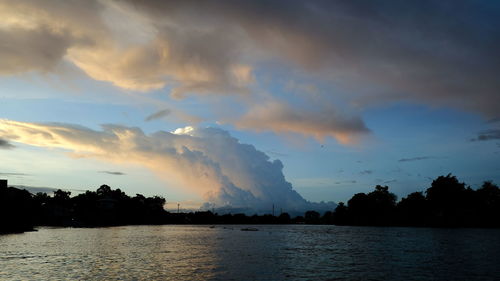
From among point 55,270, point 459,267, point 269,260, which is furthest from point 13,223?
point 459,267

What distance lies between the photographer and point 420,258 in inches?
2810

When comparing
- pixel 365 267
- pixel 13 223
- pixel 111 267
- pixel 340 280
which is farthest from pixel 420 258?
pixel 13 223

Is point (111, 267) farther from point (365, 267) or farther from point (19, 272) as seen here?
point (365, 267)

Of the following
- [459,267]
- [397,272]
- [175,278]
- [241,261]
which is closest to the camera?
[175,278]

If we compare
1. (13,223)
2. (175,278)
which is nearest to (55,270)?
(175,278)

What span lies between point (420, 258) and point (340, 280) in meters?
32.7

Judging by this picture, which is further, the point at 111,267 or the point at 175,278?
the point at 111,267

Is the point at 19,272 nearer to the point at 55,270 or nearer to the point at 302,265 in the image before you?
the point at 55,270

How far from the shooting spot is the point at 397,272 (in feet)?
176

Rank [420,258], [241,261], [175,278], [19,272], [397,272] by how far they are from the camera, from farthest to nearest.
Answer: [420,258], [241,261], [397,272], [19,272], [175,278]

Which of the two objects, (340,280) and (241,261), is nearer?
(340,280)

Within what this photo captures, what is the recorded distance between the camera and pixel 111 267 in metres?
54.7

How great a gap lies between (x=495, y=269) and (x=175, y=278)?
4621 centimetres

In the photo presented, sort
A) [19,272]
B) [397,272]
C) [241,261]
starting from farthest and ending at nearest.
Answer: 1. [241,261]
2. [397,272]
3. [19,272]
